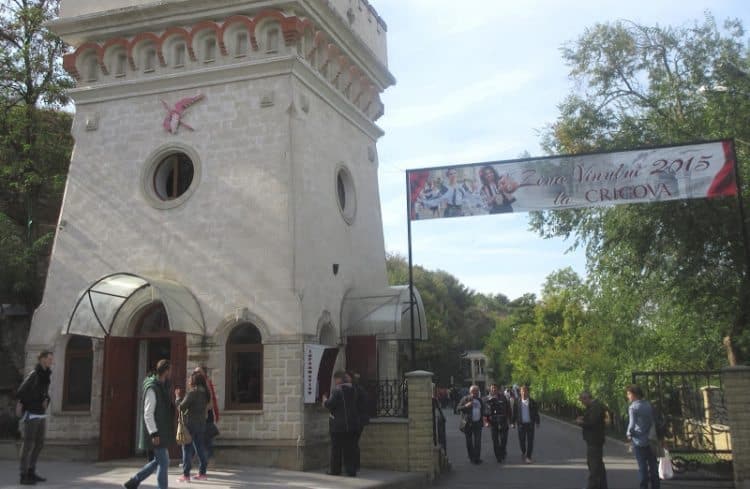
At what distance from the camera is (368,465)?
13281 mm

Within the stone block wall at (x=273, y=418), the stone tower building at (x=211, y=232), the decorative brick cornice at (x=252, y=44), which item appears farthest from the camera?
Answer: the decorative brick cornice at (x=252, y=44)

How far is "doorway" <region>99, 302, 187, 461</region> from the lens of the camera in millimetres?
13234

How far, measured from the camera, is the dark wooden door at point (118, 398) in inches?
520

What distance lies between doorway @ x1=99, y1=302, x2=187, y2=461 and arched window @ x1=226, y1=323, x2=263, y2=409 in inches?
35.0

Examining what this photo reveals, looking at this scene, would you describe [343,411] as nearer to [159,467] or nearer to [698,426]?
[159,467]

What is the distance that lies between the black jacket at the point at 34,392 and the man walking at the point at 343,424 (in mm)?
4271

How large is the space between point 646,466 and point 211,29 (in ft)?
37.7

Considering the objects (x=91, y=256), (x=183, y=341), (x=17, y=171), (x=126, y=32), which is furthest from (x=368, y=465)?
(x=17, y=171)

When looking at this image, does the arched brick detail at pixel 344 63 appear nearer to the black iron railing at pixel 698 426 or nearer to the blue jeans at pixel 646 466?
the black iron railing at pixel 698 426

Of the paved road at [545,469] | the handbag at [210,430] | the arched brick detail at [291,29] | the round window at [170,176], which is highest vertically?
the arched brick detail at [291,29]

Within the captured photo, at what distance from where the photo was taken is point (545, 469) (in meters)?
14.5

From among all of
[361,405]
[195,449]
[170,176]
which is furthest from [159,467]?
[170,176]

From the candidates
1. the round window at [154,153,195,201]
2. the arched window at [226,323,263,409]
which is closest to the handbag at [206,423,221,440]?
the arched window at [226,323,263,409]

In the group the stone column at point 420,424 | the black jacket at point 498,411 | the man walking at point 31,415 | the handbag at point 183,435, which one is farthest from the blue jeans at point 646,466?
the man walking at point 31,415
